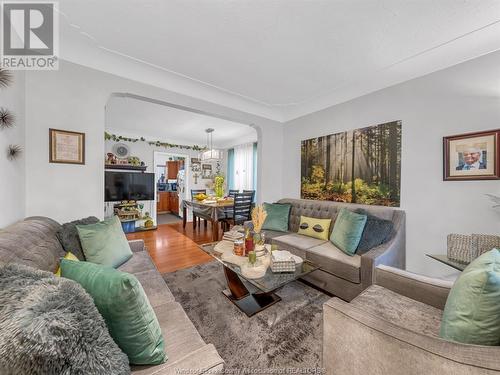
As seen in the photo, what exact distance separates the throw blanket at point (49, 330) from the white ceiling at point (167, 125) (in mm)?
3323

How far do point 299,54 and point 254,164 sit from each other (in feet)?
11.6

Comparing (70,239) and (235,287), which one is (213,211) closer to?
(235,287)

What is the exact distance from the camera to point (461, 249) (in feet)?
5.47

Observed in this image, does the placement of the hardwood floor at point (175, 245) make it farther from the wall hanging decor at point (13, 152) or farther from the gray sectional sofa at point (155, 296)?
the wall hanging decor at point (13, 152)

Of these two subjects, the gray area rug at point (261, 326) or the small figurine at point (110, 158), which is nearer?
the gray area rug at point (261, 326)

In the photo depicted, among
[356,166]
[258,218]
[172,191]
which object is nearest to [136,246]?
[258,218]

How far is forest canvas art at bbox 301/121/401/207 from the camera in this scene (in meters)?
2.42

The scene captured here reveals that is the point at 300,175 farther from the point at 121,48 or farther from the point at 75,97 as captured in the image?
the point at 75,97

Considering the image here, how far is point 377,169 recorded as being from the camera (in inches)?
100.0

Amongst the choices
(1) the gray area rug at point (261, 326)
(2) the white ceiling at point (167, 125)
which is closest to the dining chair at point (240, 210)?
(2) the white ceiling at point (167, 125)

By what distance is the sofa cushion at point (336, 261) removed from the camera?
6.13 ft

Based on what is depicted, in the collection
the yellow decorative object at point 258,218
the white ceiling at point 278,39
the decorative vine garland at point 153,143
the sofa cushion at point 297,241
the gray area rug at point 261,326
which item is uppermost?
the white ceiling at point 278,39

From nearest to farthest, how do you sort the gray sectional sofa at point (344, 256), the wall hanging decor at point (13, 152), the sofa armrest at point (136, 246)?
1. the wall hanging decor at point (13, 152)
2. the gray sectional sofa at point (344, 256)
3. the sofa armrest at point (136, 246)

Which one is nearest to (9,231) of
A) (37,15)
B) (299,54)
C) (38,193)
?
(38,193)
